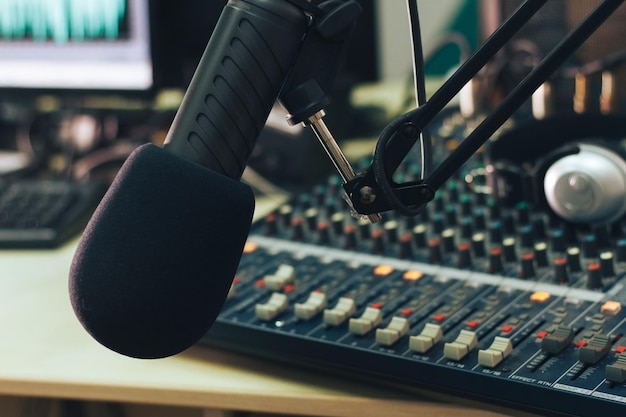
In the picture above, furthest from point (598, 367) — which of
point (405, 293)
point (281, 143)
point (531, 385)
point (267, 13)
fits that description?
point (281, 143)

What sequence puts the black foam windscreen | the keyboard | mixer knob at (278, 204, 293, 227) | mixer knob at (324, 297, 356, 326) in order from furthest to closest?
the keyboard, mixer knob at (278, 204, 293, 227), mixer knob at (324, 297, 356, 326), the black foam windscreen

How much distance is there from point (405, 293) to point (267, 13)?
0.29 metres

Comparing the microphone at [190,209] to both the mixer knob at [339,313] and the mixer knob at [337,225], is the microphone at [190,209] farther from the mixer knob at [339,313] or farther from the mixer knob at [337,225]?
the mixer knob at [337,225]

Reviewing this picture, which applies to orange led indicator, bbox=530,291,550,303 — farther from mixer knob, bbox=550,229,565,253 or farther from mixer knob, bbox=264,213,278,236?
mixer knob, bbox=264,213,278,236

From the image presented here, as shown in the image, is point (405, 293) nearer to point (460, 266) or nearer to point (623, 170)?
point (460, 266)

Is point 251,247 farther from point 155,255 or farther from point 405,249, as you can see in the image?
point 155,255

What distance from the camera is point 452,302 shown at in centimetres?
67

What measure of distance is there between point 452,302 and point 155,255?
28 cm

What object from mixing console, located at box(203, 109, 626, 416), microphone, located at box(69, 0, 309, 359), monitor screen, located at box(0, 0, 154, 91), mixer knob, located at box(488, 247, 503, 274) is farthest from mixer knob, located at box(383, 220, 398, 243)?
monitor screen, located at box(0, 0, 154, 91)

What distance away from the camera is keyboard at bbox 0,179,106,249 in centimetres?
101

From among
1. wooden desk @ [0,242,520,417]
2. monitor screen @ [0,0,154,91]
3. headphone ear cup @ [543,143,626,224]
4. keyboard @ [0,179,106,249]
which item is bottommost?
wooden desk @ [0,242,520,417]

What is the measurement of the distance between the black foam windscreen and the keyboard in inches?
22.5

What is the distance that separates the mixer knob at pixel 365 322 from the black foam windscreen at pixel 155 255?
0.61 feet

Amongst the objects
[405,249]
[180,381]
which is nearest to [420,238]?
[405,249]
